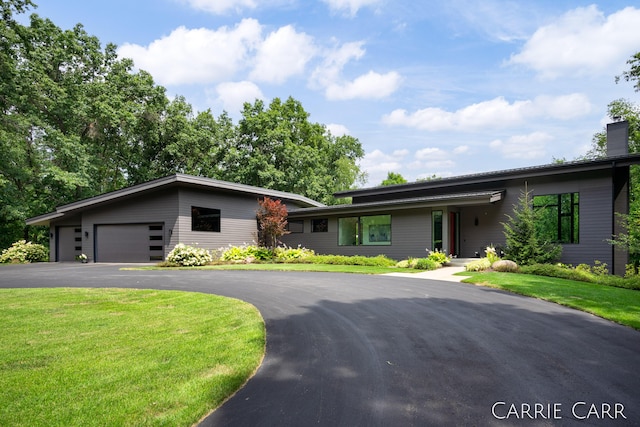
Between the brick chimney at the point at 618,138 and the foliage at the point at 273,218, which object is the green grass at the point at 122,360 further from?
the brick chimney at the point at 618,138

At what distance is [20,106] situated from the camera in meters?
21.7

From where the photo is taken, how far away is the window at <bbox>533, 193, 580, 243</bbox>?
13.2m

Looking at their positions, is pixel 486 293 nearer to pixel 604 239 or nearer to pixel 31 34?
pixel 604 239

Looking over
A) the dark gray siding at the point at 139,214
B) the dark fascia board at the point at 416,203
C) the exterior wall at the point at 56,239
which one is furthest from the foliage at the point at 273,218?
the exterior wall at the point at 56,239

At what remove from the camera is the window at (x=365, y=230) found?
56.0 feet

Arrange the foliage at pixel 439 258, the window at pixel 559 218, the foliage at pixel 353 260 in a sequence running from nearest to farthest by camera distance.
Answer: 1. the window at pixel 559 218
2. the foliage at pixel 439 258
3. the foliage at pixel 353 260

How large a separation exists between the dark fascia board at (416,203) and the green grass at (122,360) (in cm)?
1058

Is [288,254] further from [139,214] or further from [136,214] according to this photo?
[136,214]

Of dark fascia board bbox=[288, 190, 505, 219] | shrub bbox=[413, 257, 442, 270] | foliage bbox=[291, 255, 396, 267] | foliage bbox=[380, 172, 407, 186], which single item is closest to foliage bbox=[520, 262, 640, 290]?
shrub bbox=[413, 257, 442, 270]

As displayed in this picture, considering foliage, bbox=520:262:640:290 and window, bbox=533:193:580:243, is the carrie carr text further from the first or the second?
window, bbox=533:193:580:243

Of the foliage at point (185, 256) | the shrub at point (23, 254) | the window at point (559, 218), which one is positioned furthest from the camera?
the shrub at point (23, 254)

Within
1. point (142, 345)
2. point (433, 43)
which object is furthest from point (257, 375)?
point (433, 43)

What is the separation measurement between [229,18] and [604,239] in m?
17.3

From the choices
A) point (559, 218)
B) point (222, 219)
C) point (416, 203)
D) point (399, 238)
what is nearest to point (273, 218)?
point (222, 219)
